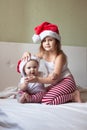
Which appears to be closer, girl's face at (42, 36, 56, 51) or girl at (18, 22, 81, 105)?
girl at (18, 22, 81, 105)

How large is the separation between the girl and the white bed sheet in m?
0.17

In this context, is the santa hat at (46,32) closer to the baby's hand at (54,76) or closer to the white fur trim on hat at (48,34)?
the white fur trim on hat at (48,34)

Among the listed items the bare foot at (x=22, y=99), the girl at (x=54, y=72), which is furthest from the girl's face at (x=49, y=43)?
the bare foot at (x=22, y=99)

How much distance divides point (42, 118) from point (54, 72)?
18.7 inches

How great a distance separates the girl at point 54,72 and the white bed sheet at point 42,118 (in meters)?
0.17

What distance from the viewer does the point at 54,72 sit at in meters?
1.43

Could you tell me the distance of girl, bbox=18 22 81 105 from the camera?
4.52 feet

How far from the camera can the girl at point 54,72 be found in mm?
1376

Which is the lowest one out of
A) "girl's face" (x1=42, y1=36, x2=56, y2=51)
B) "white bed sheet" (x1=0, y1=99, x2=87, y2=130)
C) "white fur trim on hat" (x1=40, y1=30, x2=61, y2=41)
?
"white bed sheet" (x1=0, y1=99, x2=87, y2=130)

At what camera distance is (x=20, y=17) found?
2127 mm

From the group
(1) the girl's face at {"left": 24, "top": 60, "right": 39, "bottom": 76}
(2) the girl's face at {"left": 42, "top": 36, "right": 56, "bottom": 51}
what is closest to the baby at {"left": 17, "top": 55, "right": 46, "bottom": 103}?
(1) the girl's face at {"left": 24, "top": 60, "right": 39, "bottom": 76}

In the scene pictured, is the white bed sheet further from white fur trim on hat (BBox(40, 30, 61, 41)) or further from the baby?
white fur trim on hat (BBox(40, 30, 61, 41))

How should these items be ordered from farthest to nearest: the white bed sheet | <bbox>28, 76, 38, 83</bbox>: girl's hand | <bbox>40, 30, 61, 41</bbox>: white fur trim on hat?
<bbox>40, 30, 61, 41</bbox>: white fur trim on hat < <bbox>28, 76, 38, 83</bbox>: girl's hand < the white bed sheet

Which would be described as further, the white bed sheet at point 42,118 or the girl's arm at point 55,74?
the girl's arm at point 55,74
